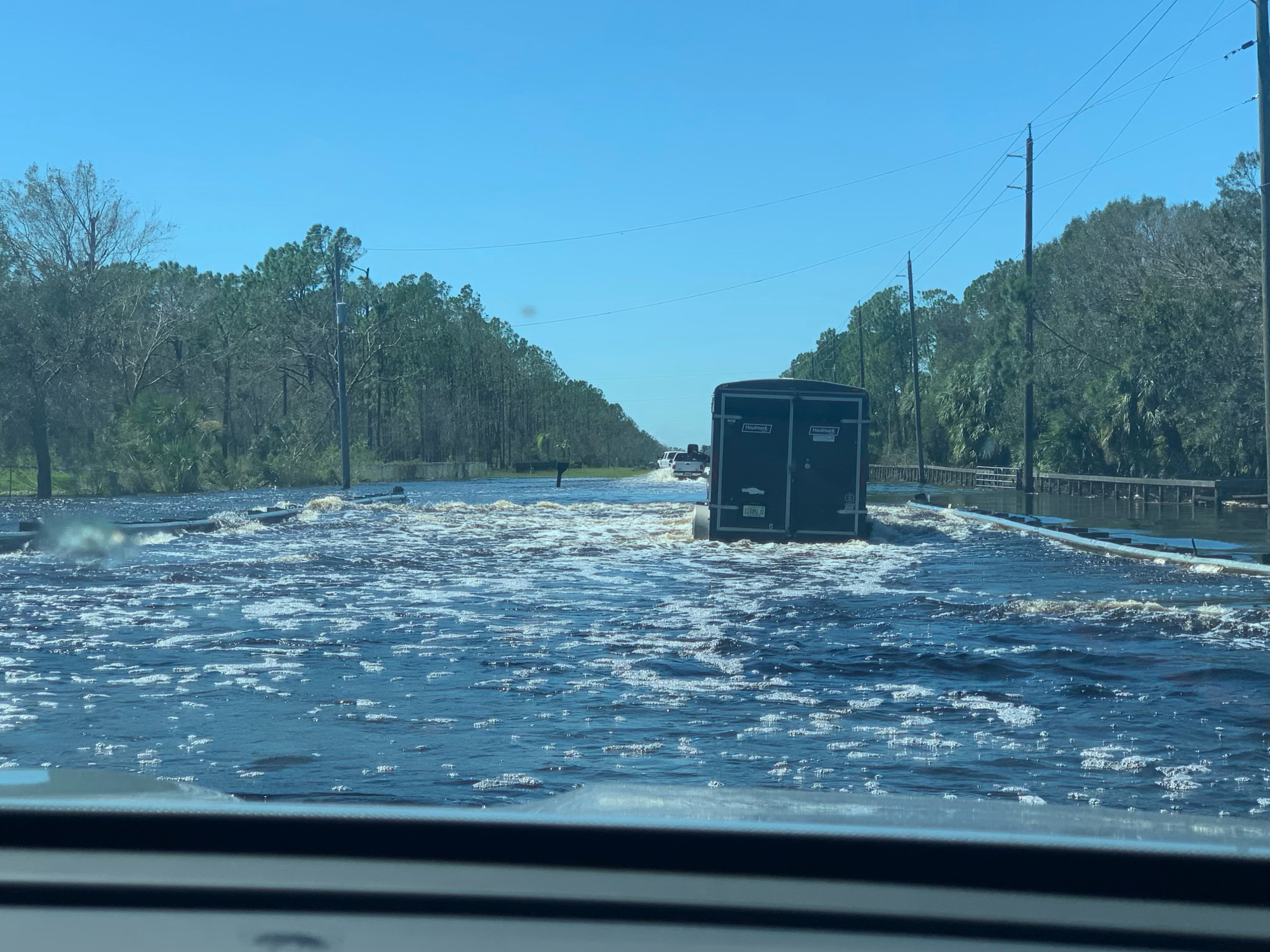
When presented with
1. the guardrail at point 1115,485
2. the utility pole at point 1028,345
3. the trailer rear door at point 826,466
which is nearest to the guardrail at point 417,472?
the guardrail at point 1115,485

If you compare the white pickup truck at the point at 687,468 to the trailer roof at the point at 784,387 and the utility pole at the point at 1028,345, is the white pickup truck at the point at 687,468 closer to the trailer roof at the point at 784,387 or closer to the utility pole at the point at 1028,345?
the utility pole at the point at 1028,345

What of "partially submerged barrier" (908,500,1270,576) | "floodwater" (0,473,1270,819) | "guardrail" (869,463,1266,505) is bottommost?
"floodwater" (0,473,1270,819)

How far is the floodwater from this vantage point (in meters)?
6.51

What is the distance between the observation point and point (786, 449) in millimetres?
22734

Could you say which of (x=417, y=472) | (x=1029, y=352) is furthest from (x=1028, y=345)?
(x=417, y=472)

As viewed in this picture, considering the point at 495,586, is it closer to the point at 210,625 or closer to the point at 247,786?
the point at 210,625

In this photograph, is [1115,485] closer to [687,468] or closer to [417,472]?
[687,468]

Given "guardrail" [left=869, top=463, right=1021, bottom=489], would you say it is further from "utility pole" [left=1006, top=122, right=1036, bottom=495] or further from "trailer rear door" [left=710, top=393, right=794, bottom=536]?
"trailer rear door" [left=710, top=393, right=794, bottom=536]

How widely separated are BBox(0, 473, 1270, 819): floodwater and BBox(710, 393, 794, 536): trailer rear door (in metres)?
3.59

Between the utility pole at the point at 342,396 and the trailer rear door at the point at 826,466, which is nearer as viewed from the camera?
the trailer rear door at the point at 826,466

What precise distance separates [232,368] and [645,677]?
8988cm

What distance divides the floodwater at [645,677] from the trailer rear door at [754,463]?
359cm

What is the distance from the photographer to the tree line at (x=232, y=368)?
49531 mm

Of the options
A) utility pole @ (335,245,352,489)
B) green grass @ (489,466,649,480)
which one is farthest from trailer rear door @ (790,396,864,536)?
green grass @ (489,466,649,480)
